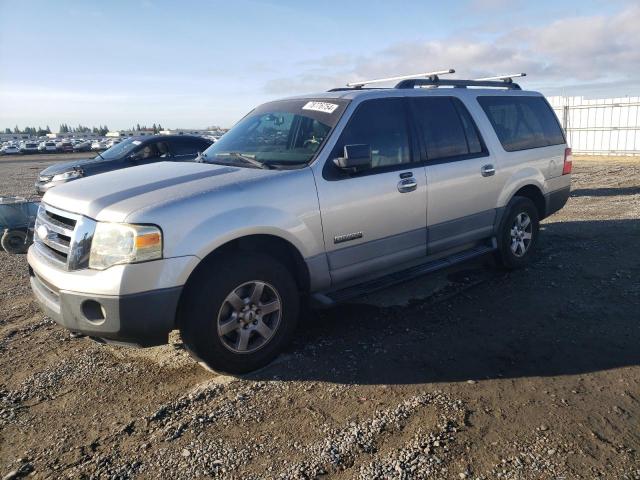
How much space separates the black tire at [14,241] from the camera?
18.8ft

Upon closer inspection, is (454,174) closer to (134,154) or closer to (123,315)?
(123,315)

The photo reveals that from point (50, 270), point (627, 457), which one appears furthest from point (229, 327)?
point (627, 457)

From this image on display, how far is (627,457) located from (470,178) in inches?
118

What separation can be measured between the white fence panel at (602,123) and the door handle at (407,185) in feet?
69.4

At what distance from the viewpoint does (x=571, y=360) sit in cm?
374

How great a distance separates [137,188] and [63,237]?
1.99 feet

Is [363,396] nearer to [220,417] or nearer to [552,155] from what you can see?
[220,417]

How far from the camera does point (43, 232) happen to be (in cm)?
377

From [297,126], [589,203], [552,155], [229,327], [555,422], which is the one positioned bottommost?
[589,203]

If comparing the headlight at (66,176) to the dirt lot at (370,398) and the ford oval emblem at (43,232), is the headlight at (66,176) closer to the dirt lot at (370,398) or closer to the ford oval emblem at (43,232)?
the dirt lot at (370,398)

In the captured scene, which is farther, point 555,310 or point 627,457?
point 555,310

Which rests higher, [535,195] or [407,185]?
[407,185]

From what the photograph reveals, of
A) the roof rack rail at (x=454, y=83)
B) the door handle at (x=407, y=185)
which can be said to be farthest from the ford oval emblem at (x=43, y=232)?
the roof rack rail at (x=454, y=83)

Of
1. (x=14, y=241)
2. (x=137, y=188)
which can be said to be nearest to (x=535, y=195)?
(x=137, y=188)
